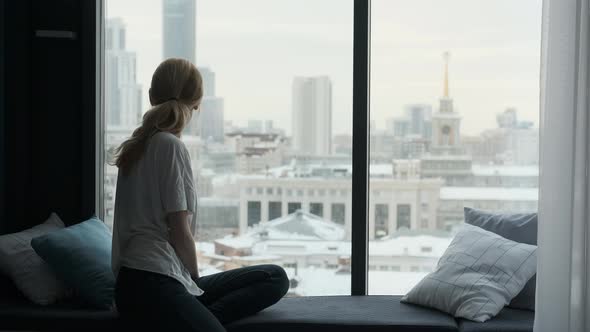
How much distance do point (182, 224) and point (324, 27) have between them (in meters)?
1.41

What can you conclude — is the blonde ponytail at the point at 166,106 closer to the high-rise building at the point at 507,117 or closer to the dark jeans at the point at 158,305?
the dark jeans at the point at 158,305

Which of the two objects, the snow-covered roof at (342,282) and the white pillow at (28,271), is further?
the snow-covered roof at (342,282)

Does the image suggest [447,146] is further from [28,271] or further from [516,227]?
[28,271]

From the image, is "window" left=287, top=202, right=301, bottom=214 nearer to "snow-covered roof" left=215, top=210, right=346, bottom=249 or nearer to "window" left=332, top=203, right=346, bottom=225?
"snow-covered roof" left=215, top=210, right=346, bottom=249

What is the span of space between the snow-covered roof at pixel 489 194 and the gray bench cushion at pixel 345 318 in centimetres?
61

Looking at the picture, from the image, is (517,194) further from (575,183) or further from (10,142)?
(10,142)

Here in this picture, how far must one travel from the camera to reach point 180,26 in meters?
3.70

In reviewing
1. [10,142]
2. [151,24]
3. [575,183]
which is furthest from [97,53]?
[575,183]

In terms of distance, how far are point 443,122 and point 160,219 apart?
1.53m

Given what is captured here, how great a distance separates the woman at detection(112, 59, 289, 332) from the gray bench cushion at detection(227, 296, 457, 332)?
38 centimetres

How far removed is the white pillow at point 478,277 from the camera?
10.0ft

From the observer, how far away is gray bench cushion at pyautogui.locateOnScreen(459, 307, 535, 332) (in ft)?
9.44

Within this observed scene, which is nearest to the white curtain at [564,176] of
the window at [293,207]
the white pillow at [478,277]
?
the white pillow at [478,277]

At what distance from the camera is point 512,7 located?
3.50m
